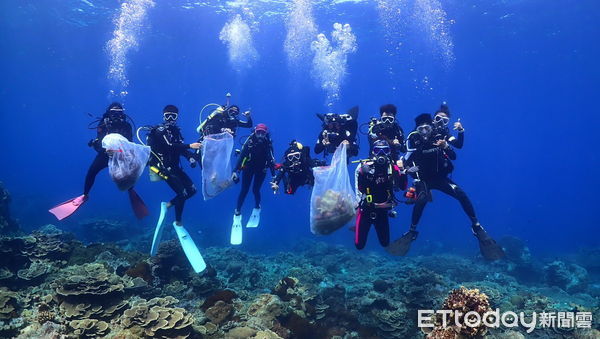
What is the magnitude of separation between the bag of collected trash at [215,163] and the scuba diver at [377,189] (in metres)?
3.80

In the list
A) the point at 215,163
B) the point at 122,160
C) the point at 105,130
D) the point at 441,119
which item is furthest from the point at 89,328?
the point at 441,119

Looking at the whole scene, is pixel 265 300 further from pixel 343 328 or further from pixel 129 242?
pixel 129 242

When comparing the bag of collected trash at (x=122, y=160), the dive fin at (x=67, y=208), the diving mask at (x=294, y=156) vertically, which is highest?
the diving mask at (x=294, y=156)

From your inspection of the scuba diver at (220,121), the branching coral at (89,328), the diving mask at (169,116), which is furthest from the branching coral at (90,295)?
the scuba diver at (220,121)

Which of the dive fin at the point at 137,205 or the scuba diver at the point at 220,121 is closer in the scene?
the dive fin at the point at 137,205

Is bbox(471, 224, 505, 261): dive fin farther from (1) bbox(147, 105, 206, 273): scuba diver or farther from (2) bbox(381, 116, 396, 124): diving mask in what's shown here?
(1) bbox(147, 105, 206, 273): scuba diver

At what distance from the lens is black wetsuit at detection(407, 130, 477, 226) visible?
8406mm

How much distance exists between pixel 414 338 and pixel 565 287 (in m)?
15.1

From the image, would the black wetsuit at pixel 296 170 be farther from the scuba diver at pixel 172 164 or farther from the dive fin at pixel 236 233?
the scuba diver at pixel 172 164

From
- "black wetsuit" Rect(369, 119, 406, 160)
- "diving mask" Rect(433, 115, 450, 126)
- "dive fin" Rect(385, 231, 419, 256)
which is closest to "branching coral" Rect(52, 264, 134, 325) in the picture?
"dive fin" Rect(385, 231, 419, 256)

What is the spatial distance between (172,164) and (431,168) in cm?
717

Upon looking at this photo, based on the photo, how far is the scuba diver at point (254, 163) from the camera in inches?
395

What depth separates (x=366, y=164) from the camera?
7133mm

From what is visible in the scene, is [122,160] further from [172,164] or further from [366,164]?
[366,164]
